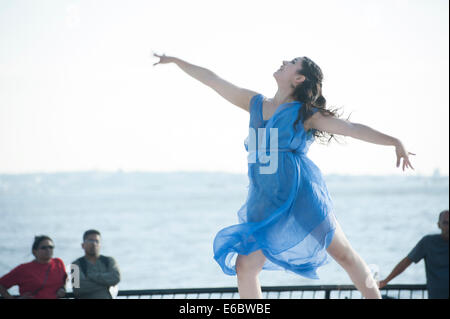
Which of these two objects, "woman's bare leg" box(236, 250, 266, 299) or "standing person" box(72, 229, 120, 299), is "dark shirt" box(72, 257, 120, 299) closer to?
"standing person" box(72, 229, 120, 299)

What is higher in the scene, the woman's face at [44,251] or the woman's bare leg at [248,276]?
the woman's face at [44,251]

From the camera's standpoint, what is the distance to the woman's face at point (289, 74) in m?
3.09

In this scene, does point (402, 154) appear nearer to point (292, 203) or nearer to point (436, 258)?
point (292, 203)

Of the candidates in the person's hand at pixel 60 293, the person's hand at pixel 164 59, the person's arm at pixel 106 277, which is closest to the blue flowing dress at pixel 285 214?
the person's hand at pixel 164 59

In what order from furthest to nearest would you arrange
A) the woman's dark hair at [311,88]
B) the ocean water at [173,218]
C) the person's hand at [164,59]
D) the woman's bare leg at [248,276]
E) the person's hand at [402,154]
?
the ocean water at [173,218]
the person's hand at [164,59]
the woman's dark hair at [311,88]
the woman's bare leg at [248,276]
the person's hand at [402,154]

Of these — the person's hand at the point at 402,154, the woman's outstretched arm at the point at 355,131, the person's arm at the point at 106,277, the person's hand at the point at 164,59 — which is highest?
the person's hand at the point at 164,59

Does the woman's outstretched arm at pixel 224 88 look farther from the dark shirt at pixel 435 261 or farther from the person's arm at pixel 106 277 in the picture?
the dark shirt at pixel 435 261

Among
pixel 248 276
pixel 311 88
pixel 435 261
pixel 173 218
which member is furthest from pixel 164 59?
pixel 173 218

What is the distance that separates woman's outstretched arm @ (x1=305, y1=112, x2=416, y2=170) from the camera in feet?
8.85

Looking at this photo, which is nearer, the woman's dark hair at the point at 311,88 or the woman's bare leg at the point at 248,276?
the woman's bare leg at the point at 248,276

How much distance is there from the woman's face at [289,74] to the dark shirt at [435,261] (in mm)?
2478
